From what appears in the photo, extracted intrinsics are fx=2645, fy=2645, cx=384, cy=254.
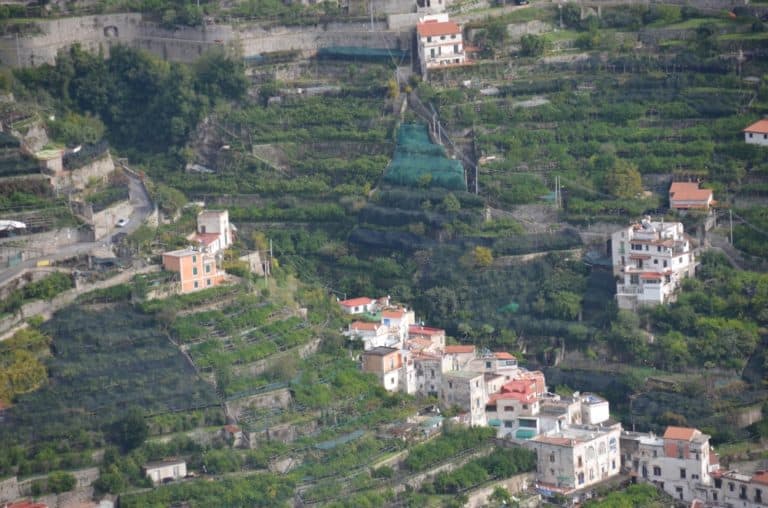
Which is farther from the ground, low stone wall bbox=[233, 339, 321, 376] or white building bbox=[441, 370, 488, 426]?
low stone wall bbox=[233, 339, 321, 376]

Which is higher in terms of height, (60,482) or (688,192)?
(688,192)

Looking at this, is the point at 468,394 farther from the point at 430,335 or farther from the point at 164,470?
the point at 164,470

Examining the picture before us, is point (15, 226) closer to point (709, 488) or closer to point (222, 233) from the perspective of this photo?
point (222, 233)

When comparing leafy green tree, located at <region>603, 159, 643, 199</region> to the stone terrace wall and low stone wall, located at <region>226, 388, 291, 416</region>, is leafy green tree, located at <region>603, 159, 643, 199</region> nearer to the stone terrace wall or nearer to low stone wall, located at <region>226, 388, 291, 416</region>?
the stone terrace wall

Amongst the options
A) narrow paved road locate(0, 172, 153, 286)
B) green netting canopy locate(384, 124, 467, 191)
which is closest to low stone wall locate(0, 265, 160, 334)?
narrow paved road locate(0, 172, 153, 286)

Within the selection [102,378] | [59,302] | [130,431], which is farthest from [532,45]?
[130,431]

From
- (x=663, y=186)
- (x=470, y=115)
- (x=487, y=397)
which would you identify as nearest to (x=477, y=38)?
(x=470, y=115)
